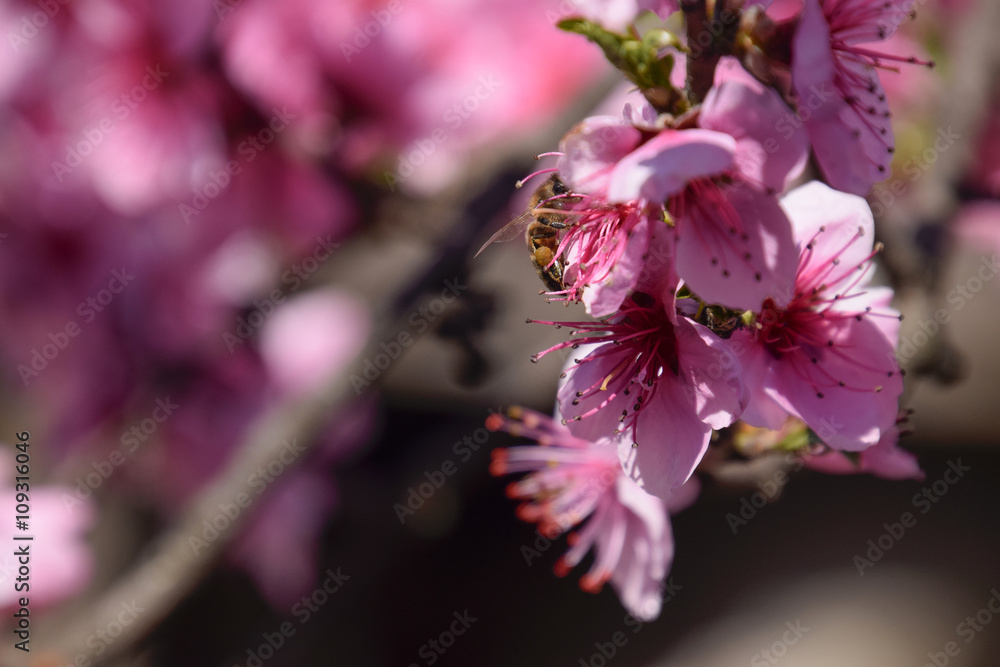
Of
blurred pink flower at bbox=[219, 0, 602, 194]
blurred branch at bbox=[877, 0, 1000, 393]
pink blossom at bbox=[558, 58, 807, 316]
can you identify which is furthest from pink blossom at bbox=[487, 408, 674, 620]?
blurred pink flower at bbox=[219, 0, 602, 194]

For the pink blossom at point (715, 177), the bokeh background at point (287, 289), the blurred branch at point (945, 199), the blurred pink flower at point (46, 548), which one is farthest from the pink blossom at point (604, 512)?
the blurred pink flower at point (46, 548)

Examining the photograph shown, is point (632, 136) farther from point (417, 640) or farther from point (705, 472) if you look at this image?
point (417, 640)

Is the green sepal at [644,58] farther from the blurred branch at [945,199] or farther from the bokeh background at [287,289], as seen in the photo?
the blurred branch at [945,199]

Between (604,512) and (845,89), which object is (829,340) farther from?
(604,512)

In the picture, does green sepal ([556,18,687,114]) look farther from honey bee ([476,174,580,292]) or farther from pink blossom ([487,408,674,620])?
pink blossom ([487,408,674,620])

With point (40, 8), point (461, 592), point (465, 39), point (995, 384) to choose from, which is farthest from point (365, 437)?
point (995, 384)
